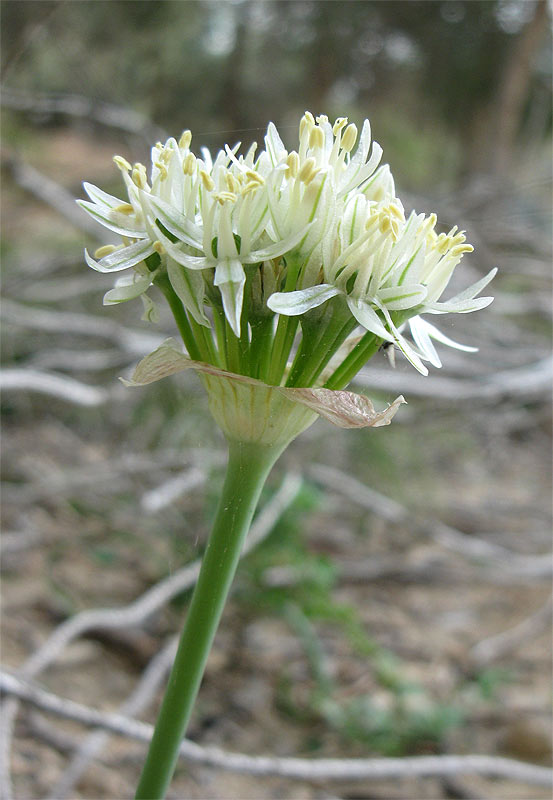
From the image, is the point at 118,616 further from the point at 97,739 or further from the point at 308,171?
the point at 308,171

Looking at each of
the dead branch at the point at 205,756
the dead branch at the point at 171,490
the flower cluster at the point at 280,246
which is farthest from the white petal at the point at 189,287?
the dead branch at the point at 171,490

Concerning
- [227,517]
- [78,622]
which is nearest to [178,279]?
[227,517]

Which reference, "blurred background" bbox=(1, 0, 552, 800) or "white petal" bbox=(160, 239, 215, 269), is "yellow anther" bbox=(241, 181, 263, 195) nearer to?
"white petal" bbox=(160, 239, 215, 269)

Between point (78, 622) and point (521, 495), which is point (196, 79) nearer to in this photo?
point (521, 495)

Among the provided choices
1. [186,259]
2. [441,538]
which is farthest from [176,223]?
[441,538]

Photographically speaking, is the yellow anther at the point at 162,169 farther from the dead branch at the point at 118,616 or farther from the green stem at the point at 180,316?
the dead branch at the point at 118,616

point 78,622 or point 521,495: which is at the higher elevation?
point 78,622

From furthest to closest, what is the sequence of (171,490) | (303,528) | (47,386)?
(303,528)
(171,490)
(47,386)
